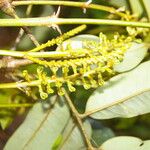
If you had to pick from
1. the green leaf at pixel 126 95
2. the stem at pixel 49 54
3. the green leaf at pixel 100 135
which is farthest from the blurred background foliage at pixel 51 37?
the stem at pixel 49 54

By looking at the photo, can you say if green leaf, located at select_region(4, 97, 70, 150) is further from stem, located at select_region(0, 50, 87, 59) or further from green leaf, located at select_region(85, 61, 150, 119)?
stem, located at select_region(0, 50, 87, 59)

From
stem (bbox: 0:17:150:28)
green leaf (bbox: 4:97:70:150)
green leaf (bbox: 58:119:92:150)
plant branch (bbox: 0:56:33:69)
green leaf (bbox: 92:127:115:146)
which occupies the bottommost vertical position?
green leaf (bbox: 92:127:115:146)

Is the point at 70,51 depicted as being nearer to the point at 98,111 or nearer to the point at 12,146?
the point at 98,111

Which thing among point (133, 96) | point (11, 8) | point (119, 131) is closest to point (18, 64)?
point (11, 8)

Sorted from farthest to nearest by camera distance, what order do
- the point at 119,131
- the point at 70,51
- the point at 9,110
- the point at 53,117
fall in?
the point at 119,131
the point at 9,110
the point at 53,117
the point at 70,51

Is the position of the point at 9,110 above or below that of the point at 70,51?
below

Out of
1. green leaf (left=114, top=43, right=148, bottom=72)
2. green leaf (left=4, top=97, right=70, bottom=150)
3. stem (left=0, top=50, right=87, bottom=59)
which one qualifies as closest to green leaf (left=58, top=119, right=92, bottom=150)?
green leaf (left=4, top=97, right=70, bottom=150)

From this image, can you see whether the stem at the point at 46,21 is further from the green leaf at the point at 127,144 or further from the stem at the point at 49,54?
the green leaf at the point at 127,144
